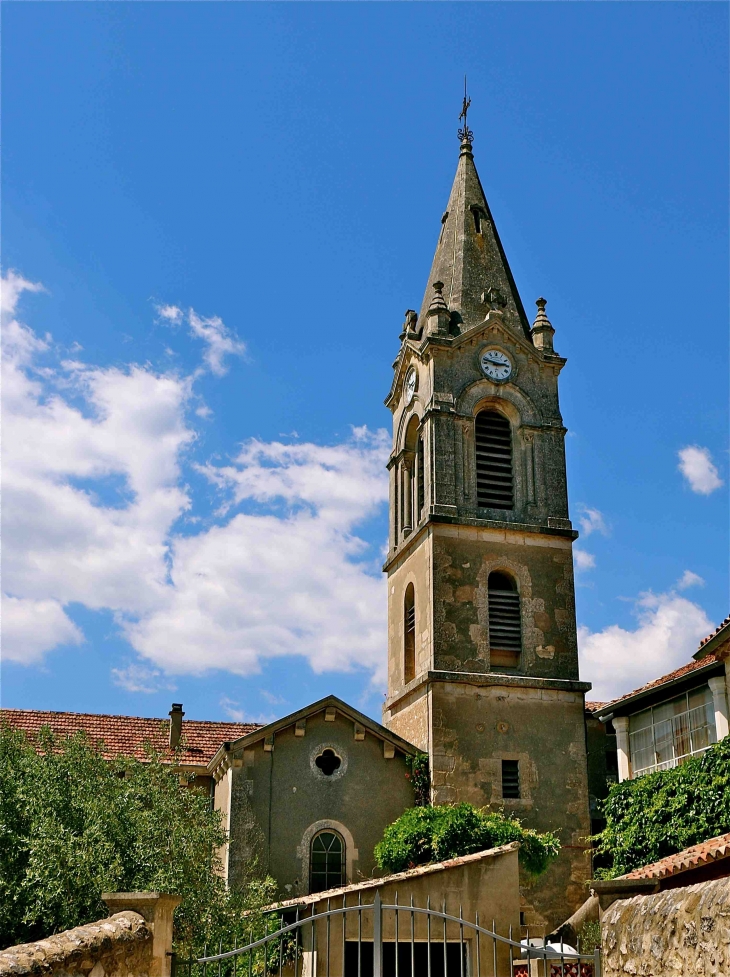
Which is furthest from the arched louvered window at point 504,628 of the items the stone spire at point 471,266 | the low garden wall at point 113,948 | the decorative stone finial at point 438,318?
the low garden wall at point 113,948

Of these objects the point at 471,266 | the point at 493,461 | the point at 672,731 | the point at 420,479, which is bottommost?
the point at 672,731

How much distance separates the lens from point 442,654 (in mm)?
28391

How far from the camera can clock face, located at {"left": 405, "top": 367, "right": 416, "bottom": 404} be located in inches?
1298

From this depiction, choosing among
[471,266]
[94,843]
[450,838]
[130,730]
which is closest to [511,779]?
[450,838]

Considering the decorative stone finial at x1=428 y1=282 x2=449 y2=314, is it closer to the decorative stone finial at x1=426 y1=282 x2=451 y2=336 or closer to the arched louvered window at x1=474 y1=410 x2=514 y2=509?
the decorative stone finial at x1=426 y1=282 x2=451 y2=336

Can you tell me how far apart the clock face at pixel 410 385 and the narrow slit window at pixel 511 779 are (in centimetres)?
1136

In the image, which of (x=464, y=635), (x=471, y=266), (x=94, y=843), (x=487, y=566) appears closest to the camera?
(x=94, y=843)

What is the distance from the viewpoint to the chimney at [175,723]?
29844mm

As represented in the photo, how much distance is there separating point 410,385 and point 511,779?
40.3ft

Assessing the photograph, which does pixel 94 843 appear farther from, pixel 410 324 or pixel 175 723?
pixel 410 324

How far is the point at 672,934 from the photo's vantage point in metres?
6.97

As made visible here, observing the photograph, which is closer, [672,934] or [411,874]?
[672,934]

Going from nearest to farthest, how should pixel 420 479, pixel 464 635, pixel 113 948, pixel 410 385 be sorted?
pixel 113 948 < pixel 464 635 < pixel 420 479 < pixel 410 385

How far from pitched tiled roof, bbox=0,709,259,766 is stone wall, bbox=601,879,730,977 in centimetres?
2178
